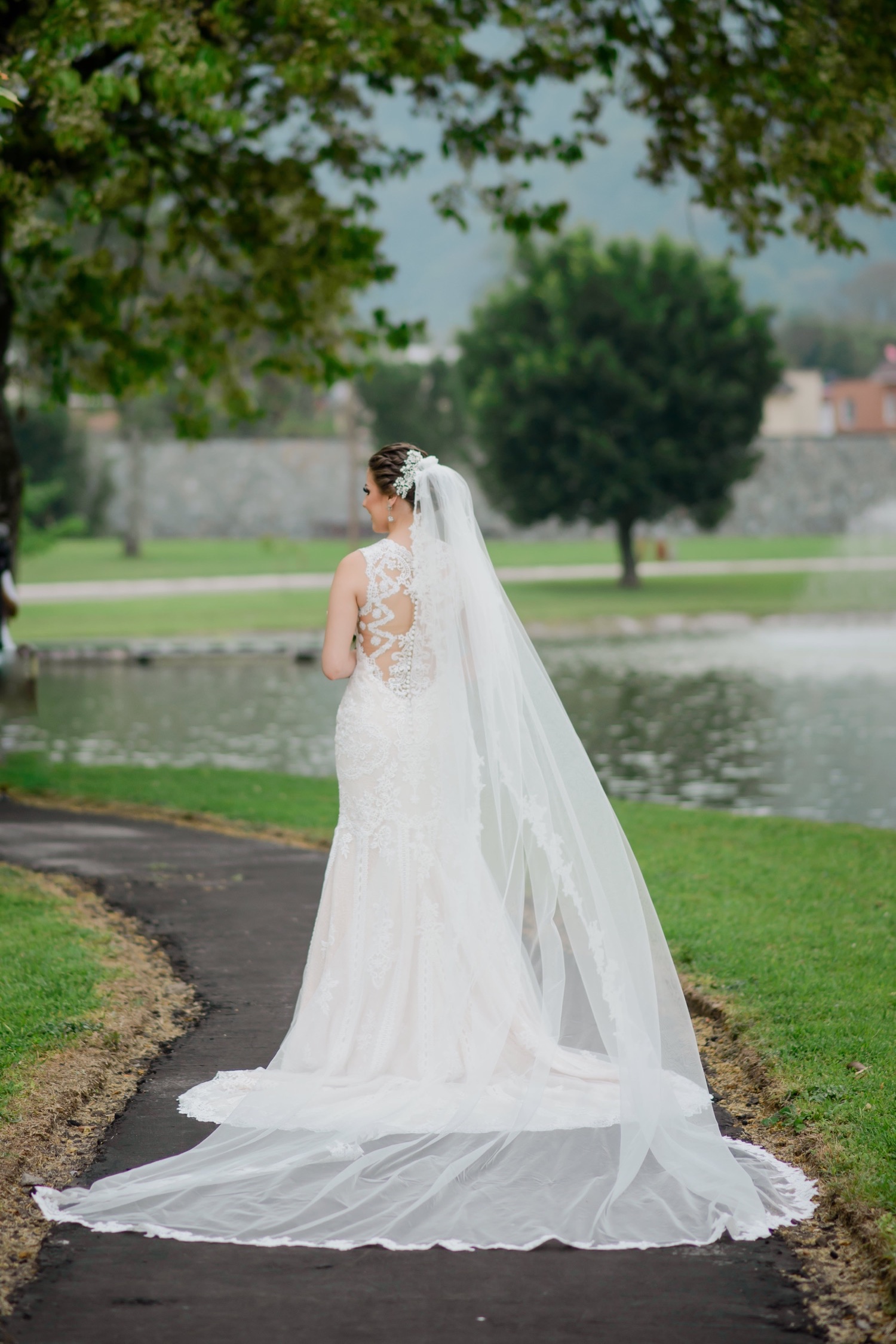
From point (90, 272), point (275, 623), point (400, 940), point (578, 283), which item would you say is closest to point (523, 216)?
point (90, 272)

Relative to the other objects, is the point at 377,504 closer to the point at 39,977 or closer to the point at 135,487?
the point at 39,977

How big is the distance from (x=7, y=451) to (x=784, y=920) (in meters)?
9.25

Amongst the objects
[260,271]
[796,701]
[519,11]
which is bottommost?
[796,701]

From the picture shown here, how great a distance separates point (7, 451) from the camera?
1406cm

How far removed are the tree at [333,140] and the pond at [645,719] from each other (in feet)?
12.0

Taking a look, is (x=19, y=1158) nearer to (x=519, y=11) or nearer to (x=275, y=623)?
(x=519, y=11)

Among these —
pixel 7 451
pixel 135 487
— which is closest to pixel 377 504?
pixel 7 451

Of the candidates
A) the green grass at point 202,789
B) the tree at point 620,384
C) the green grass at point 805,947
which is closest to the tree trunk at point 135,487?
the tree at point 620,384

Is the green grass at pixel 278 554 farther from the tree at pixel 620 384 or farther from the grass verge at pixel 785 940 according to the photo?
the grass verge at pixel 785 940

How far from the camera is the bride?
4.49 metres

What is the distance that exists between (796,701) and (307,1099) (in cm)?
1568

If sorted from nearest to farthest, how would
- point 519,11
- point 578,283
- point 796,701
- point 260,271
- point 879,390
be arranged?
point 519,11, point 260,271, point 796,701, point 578,283, point 879,390

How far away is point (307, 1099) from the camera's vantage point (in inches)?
200

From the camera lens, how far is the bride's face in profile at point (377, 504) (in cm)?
548
